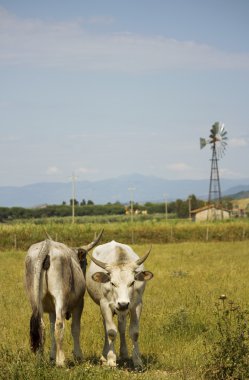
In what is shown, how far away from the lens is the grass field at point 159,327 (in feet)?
30.8

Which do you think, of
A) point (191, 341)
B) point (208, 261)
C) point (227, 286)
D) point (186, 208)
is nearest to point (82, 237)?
point (208, 261)

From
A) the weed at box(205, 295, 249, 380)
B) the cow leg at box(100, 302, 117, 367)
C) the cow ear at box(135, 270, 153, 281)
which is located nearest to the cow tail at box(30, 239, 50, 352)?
the cow leg at box(100, 302, 117, 367)

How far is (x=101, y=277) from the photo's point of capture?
10.7 meters

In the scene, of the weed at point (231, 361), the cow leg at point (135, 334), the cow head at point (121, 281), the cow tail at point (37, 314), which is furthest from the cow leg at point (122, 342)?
the weed at point (231, 361)

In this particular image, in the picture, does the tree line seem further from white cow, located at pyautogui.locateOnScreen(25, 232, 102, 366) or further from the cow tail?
the cow tail

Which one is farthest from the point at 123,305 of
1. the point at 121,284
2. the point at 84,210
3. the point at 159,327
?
the point at 84,210

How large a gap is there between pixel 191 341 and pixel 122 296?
10.7ft

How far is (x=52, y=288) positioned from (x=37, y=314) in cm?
52

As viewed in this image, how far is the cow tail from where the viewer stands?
9.66 metres

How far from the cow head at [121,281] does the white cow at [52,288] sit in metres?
0.50

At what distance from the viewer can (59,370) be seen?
9359 mm

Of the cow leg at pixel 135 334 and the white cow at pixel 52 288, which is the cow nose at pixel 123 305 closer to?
Answer: the cow leg at pixel 135 334

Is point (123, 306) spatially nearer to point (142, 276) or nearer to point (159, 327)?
point (142, 276)

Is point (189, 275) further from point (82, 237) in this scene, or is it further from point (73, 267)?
point (82, 237)
